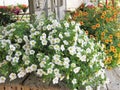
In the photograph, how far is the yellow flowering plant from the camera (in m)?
3.17

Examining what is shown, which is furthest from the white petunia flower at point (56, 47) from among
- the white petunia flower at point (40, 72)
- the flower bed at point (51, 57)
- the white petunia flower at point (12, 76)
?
the white petunia flower at point (12, 76)

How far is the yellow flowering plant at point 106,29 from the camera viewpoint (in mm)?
3166

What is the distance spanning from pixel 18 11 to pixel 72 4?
252 cm

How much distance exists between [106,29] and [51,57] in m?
1.76

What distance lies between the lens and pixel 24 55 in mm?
1600

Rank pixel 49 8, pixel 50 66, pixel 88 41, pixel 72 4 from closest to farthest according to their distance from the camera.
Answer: pixel 50 66, pixel 88 41, pixel 49 8, pixel 72 4

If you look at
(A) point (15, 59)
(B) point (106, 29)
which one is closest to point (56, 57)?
(A) point (15, 59)

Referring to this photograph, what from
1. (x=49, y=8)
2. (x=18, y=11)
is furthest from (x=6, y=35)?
(x=18, y=11)

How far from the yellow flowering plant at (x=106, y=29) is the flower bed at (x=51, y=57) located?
4.74ft

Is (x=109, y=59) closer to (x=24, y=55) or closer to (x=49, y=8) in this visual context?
(x=24, y=55)

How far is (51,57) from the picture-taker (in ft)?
5.17

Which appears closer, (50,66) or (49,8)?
(50,66)

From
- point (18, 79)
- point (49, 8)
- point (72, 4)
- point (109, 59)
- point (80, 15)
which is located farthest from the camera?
point (72, 4)

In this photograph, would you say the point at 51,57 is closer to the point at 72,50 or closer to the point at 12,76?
the point at 72,50
